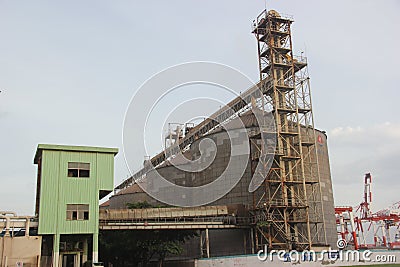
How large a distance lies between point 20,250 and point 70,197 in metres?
5.47

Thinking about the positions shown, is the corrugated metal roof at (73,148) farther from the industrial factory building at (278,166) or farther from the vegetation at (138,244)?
the industrial factory building at (278,166)

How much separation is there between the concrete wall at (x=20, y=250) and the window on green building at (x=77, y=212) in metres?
2.92

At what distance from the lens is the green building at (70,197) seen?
3428 centimetres

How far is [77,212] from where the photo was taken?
35125 mm

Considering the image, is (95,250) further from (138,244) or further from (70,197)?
(138,244)

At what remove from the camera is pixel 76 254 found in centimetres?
3622

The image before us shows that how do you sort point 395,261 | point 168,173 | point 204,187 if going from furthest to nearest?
1. point 168,173
2. point 204,187
3. point 395,261

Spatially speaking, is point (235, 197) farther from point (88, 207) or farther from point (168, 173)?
point (88, 207)

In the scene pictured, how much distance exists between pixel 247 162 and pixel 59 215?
2546cm

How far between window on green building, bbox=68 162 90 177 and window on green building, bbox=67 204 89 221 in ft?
8.70

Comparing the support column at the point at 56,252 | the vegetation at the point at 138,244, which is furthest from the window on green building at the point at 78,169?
the vegetation at the point at 138,244

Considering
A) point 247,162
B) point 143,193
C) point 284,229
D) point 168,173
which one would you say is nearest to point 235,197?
point 247,162

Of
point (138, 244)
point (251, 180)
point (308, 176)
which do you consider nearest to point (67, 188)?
point (138, 244)

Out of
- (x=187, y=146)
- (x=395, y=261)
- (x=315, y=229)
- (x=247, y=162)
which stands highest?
(x=187, y=146)
